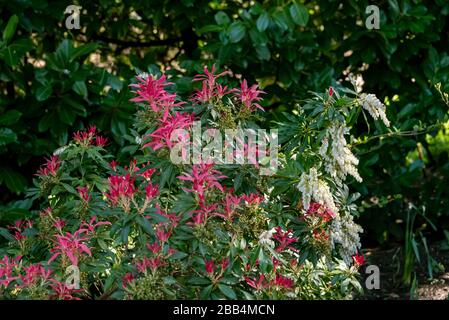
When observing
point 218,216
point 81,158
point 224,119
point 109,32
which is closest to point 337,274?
point 218,216

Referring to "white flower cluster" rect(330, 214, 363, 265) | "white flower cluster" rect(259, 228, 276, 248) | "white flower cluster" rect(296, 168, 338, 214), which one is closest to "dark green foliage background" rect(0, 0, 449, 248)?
"white flower cluster" rect(330, 214, 363, 265)

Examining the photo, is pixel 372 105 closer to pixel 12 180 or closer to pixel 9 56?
pixel 9 56

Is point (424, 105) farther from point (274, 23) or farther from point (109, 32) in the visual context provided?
point (109, 32)

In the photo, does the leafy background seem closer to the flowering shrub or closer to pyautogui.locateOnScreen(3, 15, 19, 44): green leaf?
pyautogui.locateOnScreen(3, 15, 19, 44): green leaf

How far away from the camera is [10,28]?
13.3 feet

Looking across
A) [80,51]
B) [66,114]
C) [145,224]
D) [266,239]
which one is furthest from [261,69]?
[145,224]

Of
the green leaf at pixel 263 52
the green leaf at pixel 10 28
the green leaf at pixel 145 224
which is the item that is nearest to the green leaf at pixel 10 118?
the green leaf at pixel 10 28

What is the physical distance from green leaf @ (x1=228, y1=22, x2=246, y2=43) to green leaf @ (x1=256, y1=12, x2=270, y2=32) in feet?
0.28

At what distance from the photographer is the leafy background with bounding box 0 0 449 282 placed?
418 cm

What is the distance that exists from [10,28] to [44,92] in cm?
37

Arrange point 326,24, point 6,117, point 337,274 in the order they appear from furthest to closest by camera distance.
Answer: point 326,24
point 6,117
point 337,274

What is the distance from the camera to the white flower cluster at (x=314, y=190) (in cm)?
280
